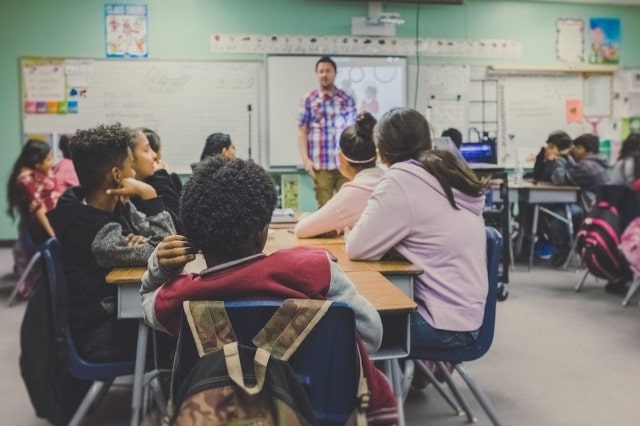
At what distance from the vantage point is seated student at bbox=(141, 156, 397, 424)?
1.21 m

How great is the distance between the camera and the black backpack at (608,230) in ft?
14.6

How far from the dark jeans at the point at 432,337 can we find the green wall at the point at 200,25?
15.8 ft

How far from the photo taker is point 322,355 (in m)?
1.21

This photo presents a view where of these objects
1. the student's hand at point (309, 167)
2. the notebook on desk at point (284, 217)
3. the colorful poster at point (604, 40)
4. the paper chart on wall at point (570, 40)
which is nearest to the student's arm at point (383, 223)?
the notebook on desk at point (284, 217)

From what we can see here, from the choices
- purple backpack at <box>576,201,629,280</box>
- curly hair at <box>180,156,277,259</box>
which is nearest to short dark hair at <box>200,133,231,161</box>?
purple backpack at <box>576,201,629,280</box>

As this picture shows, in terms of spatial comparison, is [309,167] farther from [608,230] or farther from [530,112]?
[530,112]

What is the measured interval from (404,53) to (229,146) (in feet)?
11.9

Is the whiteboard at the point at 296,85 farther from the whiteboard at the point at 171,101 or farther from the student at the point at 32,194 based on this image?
the student at the point at 32,194

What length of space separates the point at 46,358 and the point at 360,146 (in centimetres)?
136

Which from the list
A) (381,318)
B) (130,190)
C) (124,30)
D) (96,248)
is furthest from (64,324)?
(124,30)

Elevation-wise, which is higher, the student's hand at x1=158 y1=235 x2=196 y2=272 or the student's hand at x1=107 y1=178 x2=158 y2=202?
the student's hand at x1=107 y1=178 x2=158 y2=202

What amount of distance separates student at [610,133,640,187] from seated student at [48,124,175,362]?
3462 millimetres

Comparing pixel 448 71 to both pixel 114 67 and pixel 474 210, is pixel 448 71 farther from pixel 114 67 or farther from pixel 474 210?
pixel 474 210

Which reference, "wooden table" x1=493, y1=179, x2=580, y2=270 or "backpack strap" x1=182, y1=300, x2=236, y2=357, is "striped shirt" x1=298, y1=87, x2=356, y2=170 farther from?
"backpack strap" x1=182, y1=300, x2=236, y2=357
